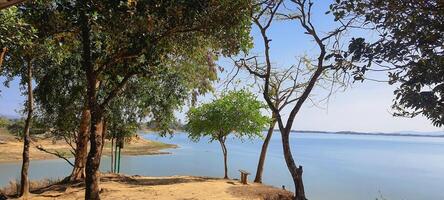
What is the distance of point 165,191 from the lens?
1797 centimetres

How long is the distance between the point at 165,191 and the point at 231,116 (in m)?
8.51

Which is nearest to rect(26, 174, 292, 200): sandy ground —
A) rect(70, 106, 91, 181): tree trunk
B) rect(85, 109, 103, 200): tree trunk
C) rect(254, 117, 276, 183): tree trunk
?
rect(70, 106, 91, 181): tree trunk

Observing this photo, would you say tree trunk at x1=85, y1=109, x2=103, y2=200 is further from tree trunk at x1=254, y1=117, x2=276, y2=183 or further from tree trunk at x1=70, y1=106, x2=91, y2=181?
tree trunk at x1=254, y1=117, x2=276, y2=183

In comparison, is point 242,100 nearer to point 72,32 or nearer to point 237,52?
point 237,52

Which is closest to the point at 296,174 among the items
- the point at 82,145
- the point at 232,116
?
the point at 82,145

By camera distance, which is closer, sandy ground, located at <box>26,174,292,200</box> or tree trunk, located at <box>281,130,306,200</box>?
tree trunk, located at <box>281,130,306,200</box>

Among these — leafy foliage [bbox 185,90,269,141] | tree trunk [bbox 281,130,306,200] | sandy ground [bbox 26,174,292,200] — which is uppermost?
leafy foliage [bbox 185,90,269,141]

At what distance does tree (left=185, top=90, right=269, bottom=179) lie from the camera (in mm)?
25625

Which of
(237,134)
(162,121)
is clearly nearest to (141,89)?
(162,121)

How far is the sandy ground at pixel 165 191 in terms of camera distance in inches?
648

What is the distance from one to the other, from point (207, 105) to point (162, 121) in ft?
10.5

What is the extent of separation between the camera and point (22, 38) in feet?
28.6

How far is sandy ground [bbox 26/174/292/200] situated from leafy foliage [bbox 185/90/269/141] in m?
4.99

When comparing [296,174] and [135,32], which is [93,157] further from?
[296,174]
